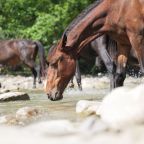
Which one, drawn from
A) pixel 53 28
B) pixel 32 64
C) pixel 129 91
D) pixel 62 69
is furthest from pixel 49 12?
pixel 129 91

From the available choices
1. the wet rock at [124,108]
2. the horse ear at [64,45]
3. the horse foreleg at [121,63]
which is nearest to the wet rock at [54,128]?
the wet rock at [124,108]

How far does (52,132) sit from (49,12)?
957 inches

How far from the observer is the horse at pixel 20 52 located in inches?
814

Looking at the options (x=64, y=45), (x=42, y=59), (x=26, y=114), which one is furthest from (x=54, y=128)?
(x=42, y=59)

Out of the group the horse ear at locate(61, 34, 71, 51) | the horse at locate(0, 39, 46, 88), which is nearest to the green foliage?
the horse at locate(0, 39, 46, 88)

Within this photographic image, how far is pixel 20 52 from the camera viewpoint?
70.7 ft

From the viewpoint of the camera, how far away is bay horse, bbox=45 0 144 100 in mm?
7340

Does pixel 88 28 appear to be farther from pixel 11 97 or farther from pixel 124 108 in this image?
pixel 124 108

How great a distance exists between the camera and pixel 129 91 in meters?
2.85

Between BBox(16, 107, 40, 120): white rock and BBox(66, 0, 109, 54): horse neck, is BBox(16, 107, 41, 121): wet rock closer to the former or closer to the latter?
BBox(16, 107, 40, 120): white rock

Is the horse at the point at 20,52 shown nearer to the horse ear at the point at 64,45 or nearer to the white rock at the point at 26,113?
the horse ear at the point at 64,45

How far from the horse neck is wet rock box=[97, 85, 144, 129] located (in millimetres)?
4799

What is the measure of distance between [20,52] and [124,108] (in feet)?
62.5

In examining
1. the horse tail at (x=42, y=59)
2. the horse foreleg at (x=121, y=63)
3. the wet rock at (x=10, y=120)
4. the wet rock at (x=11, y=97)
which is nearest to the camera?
the wet rock at (x=10, y=120)
